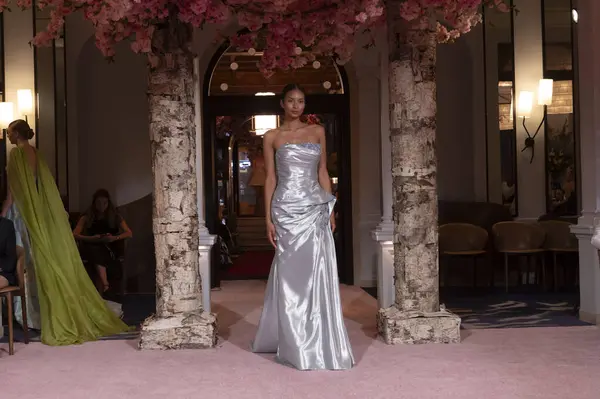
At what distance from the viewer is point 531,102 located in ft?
34.1

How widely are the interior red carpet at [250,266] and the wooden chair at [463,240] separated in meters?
2.68

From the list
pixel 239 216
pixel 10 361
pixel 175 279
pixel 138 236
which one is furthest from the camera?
pixel 239 216

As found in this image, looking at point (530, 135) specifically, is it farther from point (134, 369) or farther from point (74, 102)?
point (134, 369)

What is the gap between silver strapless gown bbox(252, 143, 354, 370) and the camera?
17.9ft

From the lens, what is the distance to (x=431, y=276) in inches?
248

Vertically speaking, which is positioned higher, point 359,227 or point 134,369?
point 359,227

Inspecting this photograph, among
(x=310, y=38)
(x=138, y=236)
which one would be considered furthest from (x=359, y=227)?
(x=310, y=38)

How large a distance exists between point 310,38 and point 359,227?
4.55 metres

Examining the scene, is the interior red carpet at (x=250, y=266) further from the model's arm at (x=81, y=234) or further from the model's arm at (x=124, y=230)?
the model's arm at (x=81, y=234)

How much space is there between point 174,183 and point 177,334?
1.04 m

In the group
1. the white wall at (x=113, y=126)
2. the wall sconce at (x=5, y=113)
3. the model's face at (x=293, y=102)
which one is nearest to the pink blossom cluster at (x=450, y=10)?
the model's face at (x=293, y=102)

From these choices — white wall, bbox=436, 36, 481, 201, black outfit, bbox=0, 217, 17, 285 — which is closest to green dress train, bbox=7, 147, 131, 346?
black outfit, bbox=0, 217, 17, 285

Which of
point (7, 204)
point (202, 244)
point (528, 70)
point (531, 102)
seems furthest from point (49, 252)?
point (528, 70)

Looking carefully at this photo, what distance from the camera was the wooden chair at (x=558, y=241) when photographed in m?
9.66
